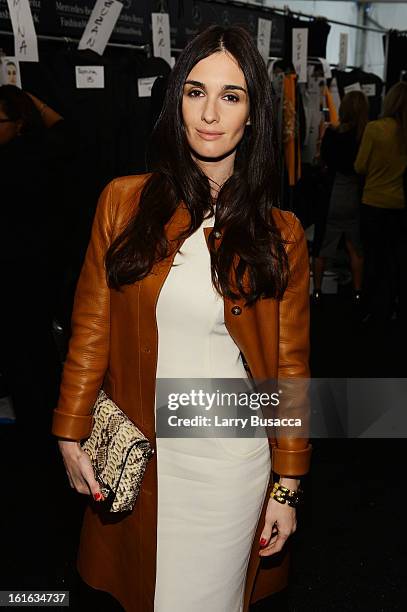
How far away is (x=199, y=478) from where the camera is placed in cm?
160

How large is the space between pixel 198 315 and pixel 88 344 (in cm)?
25

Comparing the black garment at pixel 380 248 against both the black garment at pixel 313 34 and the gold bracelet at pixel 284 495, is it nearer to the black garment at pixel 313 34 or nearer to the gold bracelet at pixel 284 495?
the black garment at pixel 313 34

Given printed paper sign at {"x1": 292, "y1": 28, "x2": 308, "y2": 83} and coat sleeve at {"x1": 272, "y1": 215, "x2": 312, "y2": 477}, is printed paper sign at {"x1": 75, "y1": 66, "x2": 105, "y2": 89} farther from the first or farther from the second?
printed paper sign at {"x1": 292, "y1": 28, "x2": 308, "y2": 83}

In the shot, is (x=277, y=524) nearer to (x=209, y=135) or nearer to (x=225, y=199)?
(x=225, y=199)

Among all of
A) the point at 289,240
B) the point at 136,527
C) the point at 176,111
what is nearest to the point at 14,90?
the point at 176,111

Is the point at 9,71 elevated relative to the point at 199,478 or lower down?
elevated

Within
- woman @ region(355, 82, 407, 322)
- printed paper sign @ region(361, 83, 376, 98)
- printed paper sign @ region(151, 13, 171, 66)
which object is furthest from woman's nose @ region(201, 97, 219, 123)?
printed paper sign @ region(361, 83, 376, 98)

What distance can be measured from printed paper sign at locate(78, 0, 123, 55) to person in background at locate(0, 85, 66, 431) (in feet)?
1.98

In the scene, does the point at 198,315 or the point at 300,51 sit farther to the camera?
the point at 300,51

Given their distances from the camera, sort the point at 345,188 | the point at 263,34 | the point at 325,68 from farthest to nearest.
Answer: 1. the point at 325,68
2. the point at 345,188
3. the point at 263,34

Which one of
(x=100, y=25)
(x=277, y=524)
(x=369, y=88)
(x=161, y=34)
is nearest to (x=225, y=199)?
(x=277, y=524)

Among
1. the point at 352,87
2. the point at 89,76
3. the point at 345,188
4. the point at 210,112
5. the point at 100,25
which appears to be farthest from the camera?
the point at 352,87

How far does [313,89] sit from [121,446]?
5.37 m

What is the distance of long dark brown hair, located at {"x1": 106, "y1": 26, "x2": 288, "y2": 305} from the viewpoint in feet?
5.08
